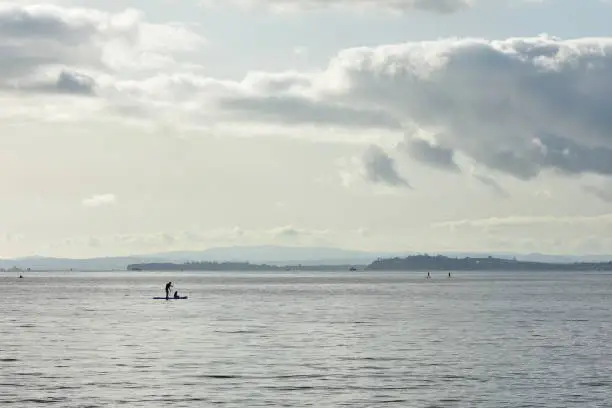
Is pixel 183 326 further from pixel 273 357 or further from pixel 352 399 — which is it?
pixel 352 399

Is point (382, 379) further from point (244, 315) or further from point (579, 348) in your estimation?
point (244, 315)

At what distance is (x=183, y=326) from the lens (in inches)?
4358

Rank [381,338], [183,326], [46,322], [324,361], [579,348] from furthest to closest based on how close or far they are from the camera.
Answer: [46,322], [183,326], [381,338], [579,348], [324,361]

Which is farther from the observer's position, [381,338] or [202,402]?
[381,338]

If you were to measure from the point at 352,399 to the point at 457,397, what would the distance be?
18.2ft

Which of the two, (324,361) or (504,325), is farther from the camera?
(504,325)

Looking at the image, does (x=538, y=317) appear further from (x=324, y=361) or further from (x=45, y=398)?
(x=45, y=398)

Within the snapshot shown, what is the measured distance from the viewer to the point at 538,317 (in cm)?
12706

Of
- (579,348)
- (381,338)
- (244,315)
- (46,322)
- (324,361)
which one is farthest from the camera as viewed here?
(244,315)

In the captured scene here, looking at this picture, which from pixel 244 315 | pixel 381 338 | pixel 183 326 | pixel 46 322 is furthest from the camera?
pixel 244 315

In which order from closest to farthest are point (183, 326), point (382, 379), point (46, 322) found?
point (382, 379) → point (183, 326) → point (46, 322)

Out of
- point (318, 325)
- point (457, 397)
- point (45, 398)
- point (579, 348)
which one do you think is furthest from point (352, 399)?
point (318, 325)

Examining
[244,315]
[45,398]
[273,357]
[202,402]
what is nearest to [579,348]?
[273,357]

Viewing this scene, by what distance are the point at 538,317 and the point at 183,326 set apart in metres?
44.0
